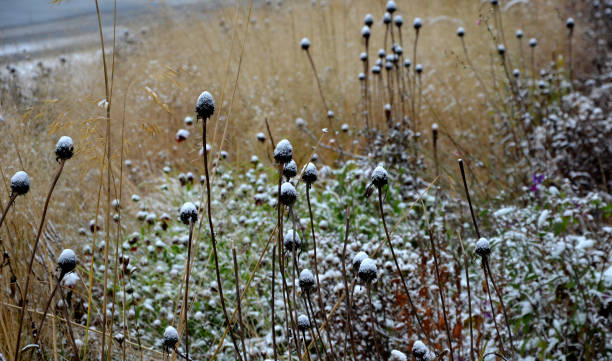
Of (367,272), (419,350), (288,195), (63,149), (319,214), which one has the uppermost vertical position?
(319,214)

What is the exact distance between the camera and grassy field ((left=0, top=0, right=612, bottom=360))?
1.55 meters

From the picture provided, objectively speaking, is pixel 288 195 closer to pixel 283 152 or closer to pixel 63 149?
pixel 283 152

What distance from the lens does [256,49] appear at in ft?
19.6

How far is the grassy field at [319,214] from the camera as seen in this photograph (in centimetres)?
155

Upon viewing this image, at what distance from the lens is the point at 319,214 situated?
2738 mm

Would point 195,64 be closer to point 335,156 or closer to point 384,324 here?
point 335,156

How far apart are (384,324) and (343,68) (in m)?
3.98

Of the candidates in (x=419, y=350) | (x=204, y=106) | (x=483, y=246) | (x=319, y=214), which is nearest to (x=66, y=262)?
(x=204, y=106)

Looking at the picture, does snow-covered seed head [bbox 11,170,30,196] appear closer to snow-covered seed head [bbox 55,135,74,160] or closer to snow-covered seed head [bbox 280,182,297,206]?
snow-covered seed head [bbox 55,135,74,160]

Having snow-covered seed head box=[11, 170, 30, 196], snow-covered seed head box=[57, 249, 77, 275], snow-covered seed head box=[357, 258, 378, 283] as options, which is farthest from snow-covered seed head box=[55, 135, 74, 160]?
snow-covered seed head box=[357, 258, 378, 283]

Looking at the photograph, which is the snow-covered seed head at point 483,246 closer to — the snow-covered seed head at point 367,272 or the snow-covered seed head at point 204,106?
the snow-covered seed head at point 367,272

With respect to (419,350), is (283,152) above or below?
Answer: above

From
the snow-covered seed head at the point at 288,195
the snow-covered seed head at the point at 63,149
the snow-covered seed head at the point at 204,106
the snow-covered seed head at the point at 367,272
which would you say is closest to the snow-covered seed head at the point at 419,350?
the snow-covered seed head at the point at 367,272

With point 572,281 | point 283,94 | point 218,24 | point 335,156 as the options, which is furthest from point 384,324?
point 218,24
